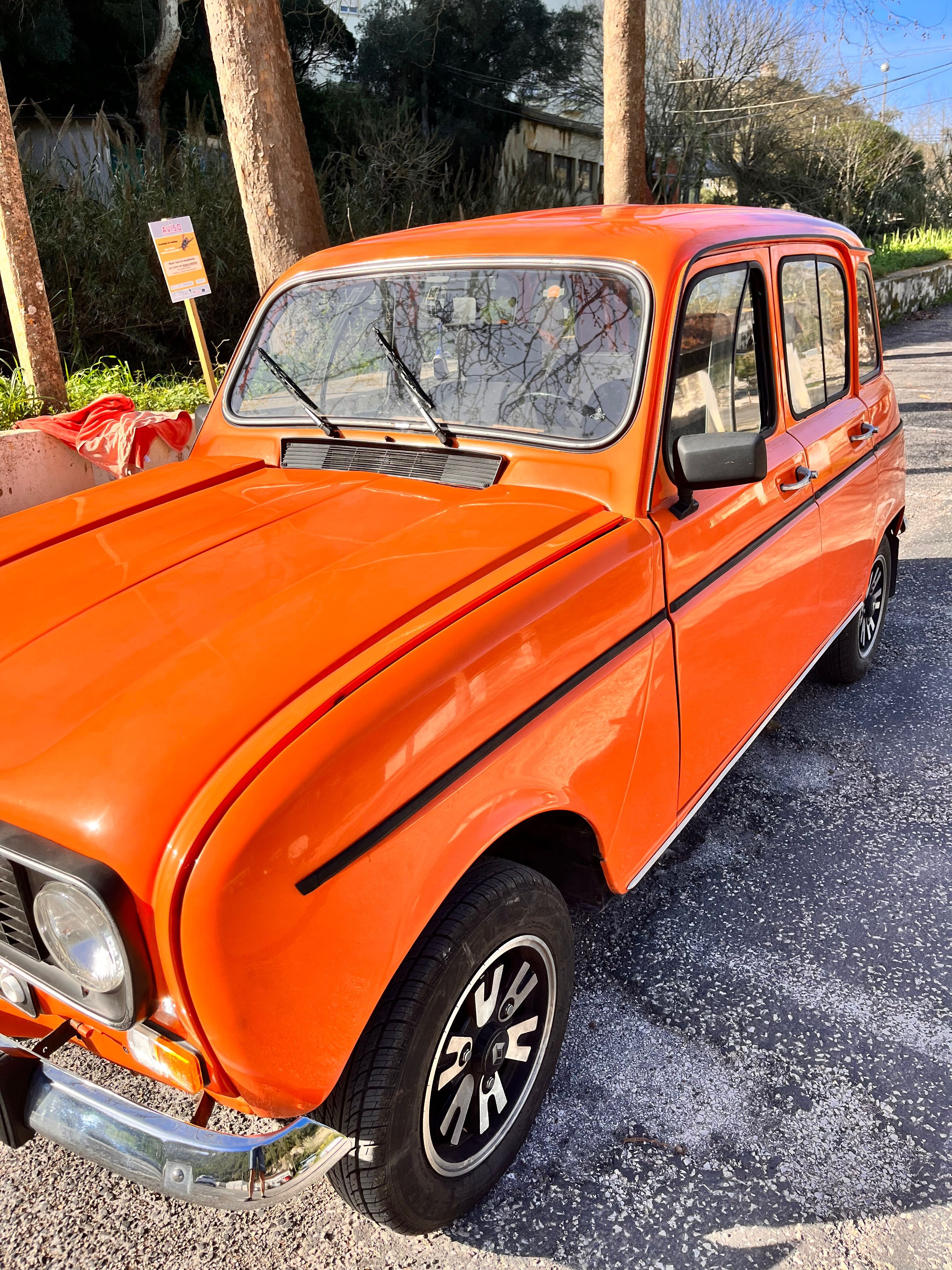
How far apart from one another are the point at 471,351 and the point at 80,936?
1795mm

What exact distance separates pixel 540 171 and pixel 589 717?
18.3 meters

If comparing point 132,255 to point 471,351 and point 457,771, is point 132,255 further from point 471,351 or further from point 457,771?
point 457,771

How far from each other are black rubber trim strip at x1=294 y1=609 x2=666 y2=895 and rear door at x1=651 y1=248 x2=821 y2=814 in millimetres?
289

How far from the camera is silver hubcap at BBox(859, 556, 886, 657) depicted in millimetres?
4273

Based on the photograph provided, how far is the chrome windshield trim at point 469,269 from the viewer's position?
2404mm

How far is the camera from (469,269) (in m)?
2.74

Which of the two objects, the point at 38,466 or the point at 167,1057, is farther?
the point at 38,466

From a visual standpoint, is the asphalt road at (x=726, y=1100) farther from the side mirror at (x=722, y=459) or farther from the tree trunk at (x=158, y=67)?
the tree trunk at (x=158, y=67)

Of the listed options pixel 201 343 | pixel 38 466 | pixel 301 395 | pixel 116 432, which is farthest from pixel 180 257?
pixel 301 395

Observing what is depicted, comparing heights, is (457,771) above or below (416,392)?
below

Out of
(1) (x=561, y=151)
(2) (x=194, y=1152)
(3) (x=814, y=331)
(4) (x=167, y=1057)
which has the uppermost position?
(1) (x=561, y=151)

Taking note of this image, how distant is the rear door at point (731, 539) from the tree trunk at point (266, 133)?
4.37 meters

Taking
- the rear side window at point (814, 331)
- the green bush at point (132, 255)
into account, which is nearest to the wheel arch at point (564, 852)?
the rear side window at point (814, 331)

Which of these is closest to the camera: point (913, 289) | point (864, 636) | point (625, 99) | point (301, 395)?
point (301, 395)
